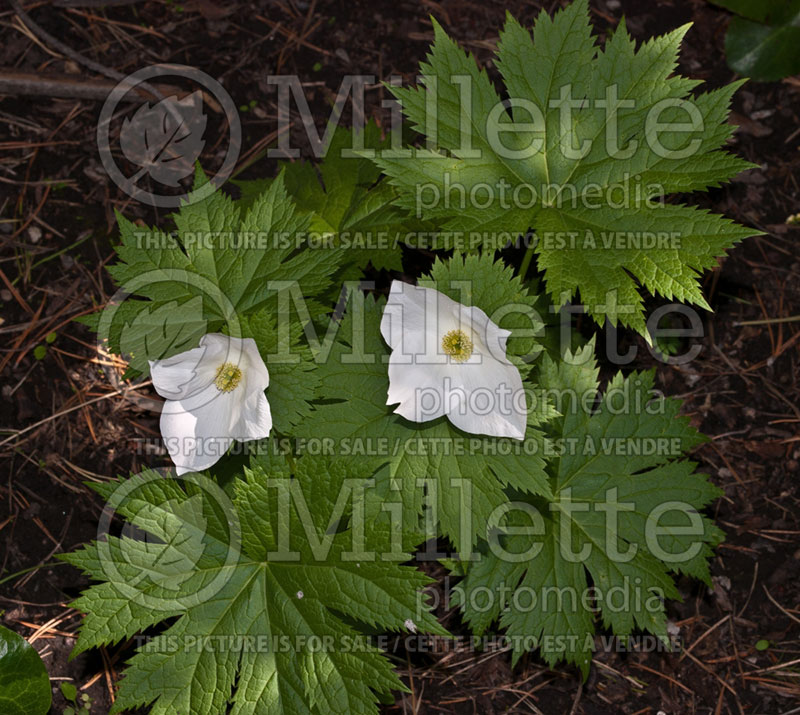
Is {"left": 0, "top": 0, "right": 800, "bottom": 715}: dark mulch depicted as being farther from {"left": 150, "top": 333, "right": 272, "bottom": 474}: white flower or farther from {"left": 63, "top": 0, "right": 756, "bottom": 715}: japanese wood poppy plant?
{"left": 150, "top": 333, "right": 272, "bottom": 474}: white flower

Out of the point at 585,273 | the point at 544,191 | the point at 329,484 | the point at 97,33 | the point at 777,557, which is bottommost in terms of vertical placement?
→ the point at 777,557

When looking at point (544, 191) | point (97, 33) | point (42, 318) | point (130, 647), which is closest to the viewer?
point (544, 191)

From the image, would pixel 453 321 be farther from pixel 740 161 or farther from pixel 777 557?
pixel 777 557

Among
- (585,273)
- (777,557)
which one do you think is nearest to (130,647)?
(585,273)

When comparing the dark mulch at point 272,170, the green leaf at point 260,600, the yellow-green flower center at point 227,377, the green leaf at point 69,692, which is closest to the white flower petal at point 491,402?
the green leaf at point 260,600

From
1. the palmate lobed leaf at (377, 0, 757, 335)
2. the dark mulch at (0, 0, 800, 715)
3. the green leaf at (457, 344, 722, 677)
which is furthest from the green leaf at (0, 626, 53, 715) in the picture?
the palmate lobed leaf at (377, 0, 757, 335)

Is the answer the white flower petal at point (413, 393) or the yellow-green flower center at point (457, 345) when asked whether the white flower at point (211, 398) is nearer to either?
the white flower petal at point (413, 393)

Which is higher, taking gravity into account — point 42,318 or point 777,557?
point 42,318
